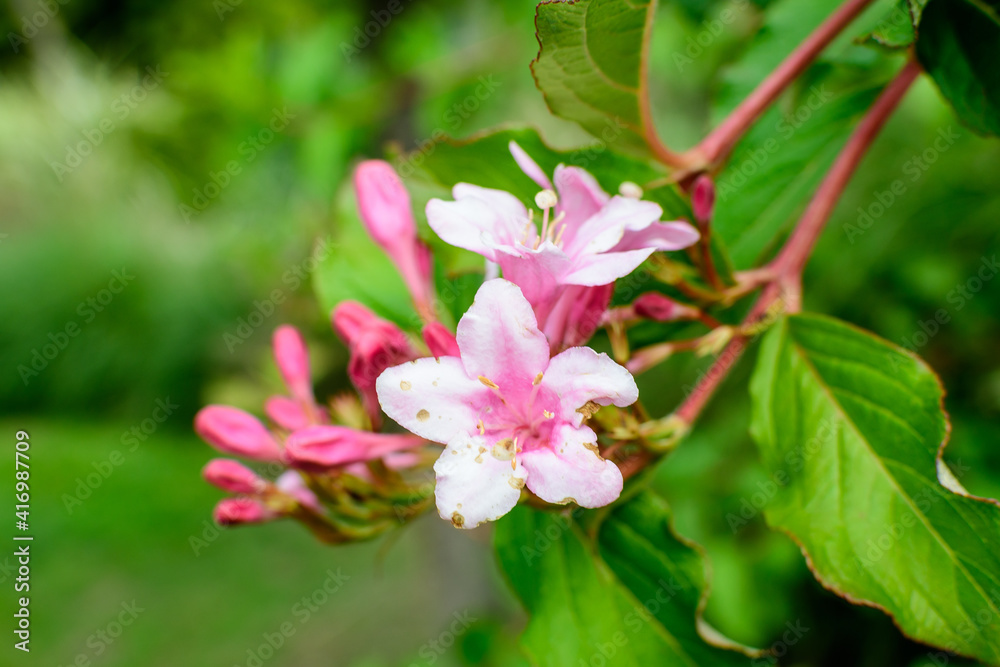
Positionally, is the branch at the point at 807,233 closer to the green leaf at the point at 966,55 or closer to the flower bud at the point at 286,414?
the green leaf at the point at 966,55

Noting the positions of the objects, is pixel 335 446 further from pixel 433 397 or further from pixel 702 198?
pixel 702 198

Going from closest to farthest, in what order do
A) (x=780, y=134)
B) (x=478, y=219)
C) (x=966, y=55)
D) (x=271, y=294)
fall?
(x=478, y=219)
(x=966, y=55)
(x=780, y=134)
(x=271, y=294)

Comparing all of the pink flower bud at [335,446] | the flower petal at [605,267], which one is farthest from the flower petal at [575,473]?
the pink flower bud at [335,446]

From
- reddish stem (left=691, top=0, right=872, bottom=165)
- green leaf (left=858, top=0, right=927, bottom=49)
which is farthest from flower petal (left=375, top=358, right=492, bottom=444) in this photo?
green leaf (left=858, top=0, right=927, bottom=49)

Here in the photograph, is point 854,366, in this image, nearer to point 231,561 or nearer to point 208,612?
point 208,612

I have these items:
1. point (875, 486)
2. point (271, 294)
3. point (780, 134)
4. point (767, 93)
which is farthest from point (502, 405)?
point (271, 294)

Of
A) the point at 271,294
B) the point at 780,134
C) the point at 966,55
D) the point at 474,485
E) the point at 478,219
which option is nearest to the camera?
the point at 474,485

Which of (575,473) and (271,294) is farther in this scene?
(271,294)

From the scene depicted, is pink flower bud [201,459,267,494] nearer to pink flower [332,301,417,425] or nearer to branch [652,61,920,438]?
pink flower [332,301,417,425]
